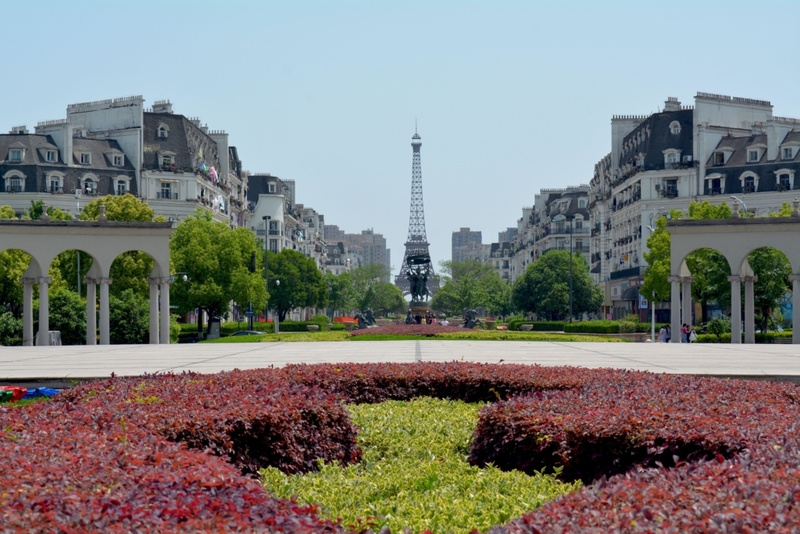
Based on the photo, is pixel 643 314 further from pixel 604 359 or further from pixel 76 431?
pixel 76 431

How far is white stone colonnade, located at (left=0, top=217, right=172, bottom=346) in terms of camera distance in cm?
4072

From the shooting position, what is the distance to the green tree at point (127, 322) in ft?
162

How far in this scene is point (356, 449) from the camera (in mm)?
11617

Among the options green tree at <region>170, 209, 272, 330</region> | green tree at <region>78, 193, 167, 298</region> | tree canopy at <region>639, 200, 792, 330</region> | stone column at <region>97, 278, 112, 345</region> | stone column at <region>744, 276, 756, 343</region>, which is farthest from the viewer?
green tree at <region>170, 209, 272, 330</region>

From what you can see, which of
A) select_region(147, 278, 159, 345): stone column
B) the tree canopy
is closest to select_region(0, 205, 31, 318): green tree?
select_region(147, 278, 159, 345): stone column

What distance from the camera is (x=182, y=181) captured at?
3401 inches

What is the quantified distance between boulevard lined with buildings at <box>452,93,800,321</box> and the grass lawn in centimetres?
6417

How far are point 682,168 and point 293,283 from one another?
39485mm

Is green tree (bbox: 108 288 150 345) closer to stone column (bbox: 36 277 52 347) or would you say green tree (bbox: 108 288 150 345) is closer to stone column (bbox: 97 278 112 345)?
stone column (bbox: 97 278 112 345)

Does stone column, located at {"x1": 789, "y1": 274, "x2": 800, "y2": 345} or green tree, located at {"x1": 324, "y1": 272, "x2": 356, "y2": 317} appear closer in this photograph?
stone column, located at {"x1": 789, "y1": 274, "x2": 800, "y2": 345}

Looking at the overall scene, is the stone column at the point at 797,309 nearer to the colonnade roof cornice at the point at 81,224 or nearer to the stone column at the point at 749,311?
the stone column at the point at 749,311

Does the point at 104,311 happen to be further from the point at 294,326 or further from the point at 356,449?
the point at 294,326

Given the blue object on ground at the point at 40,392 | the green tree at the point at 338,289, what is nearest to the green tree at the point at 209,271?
the blue object on ground at the point at 40,392

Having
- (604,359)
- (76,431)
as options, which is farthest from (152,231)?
(76,431)
